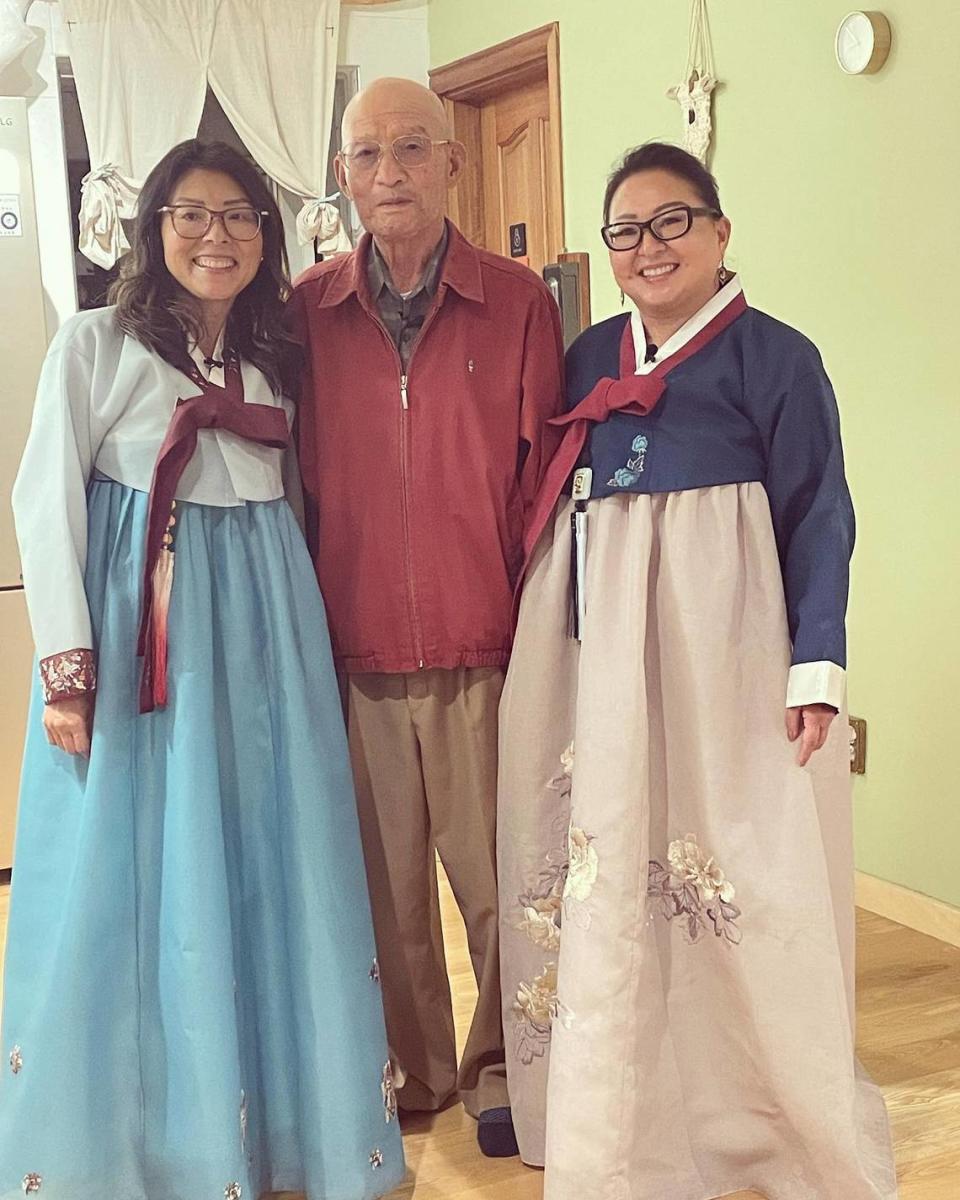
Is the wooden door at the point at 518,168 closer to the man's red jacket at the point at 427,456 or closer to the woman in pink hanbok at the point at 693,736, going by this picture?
the man's red jacket at the point at 427,456

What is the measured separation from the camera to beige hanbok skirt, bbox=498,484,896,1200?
5.95 feet

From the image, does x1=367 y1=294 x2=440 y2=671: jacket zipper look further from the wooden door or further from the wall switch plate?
the wooden door

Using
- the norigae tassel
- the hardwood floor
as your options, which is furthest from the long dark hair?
the hardwood floor

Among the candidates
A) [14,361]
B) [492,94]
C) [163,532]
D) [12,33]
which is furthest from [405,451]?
[492,94]

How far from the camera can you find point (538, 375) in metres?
1.99

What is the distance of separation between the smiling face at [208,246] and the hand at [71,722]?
0.58 metres

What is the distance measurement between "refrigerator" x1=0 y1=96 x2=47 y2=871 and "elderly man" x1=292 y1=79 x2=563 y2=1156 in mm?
1561

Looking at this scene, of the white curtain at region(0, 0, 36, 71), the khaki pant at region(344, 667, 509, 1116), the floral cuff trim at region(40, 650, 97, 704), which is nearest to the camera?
the floral cuff trim at region(40, 650, 97, 704)

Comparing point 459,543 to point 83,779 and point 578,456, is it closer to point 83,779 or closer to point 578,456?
point 578,456

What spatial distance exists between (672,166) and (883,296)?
3.78ft

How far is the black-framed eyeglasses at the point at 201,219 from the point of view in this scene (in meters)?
1.80

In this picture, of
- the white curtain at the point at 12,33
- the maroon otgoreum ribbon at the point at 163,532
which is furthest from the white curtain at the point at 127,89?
the maroon otgoreum ribbon at the point at 163,532

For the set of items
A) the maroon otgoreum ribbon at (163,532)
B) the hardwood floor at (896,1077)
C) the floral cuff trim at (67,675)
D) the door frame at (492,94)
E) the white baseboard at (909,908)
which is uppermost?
the door frame at (492,94)

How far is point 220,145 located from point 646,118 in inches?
77.3
